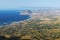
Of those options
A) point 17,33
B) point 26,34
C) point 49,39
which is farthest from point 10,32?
point 49,39

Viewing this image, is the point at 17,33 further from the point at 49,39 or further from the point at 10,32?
the point at 49,39

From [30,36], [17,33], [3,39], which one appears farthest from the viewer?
[17,33]

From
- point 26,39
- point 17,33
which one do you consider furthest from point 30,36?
point 17,33

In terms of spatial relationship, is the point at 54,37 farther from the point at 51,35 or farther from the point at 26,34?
the point at 26,34

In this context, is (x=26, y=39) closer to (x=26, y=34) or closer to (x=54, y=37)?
(x=26, y=34)

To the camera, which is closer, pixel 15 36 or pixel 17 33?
pixel 15 36

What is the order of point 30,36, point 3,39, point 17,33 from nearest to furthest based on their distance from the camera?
1. point 3,39
2. point 30,36
3. point 17,33

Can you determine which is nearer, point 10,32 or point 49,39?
point 49,39
